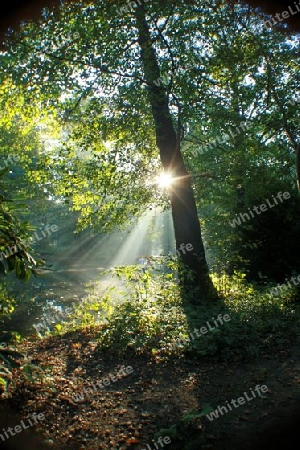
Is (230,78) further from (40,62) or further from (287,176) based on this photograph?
(287,176)

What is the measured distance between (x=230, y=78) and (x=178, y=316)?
6.99 metres

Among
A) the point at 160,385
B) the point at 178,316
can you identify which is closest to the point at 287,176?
the point at 178,316
